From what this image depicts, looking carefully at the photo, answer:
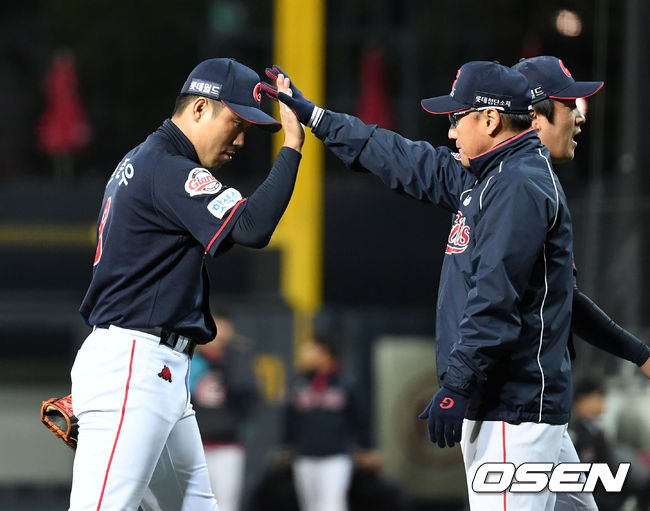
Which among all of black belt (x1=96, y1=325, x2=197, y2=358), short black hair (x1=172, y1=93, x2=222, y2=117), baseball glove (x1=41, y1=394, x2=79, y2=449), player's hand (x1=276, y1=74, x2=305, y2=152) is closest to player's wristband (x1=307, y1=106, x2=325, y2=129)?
player's hand (x1=276, y1=74, x2=305, y2=152)

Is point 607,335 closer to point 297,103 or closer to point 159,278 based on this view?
point 297,103

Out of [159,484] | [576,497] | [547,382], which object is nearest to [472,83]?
[547,382]

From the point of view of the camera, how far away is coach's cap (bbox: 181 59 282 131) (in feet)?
11.7

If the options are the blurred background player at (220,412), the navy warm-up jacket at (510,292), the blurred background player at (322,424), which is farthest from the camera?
the blurred background player at (322,424)

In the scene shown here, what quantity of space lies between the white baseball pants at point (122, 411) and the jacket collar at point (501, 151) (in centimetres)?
110

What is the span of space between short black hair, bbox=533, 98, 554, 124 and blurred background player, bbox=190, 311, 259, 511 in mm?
4334

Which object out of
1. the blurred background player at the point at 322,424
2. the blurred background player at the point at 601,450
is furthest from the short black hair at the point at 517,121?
the blurred background player at the point at 322,424

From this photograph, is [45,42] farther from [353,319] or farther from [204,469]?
[204,469]

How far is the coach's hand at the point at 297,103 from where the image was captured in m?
3.80

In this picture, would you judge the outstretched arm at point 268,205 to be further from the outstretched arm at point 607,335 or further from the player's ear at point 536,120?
the outstretched arm at point 607,335

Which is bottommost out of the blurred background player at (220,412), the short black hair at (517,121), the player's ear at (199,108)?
the blurred background player at (220,412)

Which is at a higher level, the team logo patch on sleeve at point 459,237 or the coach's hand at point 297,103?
the coach's hand at point 297,103

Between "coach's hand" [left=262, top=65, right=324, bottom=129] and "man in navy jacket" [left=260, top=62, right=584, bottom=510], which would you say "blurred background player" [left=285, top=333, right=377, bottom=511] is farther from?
"man in navy jacket" [left=260, top=62, right=584, bottom=510]

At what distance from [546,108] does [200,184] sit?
47.0 inches
